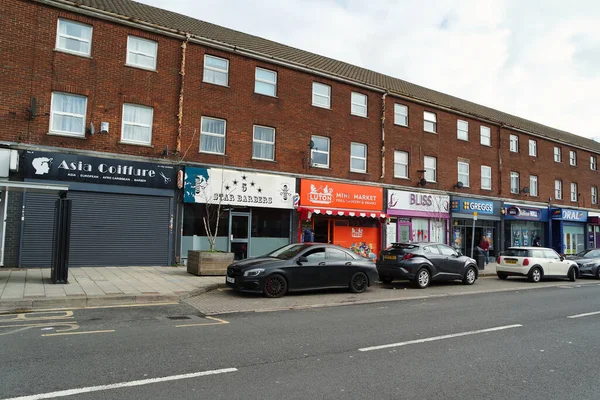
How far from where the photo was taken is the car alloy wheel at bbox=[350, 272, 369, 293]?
39.5ft

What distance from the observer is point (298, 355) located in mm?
5656

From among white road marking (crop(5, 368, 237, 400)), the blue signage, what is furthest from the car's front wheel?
white road marking (crop(5, 368, 237, 400))

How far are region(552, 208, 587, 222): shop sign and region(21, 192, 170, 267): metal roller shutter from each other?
26.8 m

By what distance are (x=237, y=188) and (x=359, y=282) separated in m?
7.41

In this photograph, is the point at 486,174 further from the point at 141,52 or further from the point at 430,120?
the point at 141,52

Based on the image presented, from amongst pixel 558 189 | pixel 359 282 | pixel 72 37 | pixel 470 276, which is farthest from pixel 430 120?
pixel 72 37

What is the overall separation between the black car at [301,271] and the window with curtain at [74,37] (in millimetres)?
10370

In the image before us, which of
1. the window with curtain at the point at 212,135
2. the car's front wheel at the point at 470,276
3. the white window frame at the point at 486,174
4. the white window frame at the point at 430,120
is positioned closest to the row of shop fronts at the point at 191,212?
the window with curtain at the point at 212,135

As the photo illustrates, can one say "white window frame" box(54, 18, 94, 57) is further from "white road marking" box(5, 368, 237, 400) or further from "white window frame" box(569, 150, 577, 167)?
"white window frame" box(569, 150, 577, 167)

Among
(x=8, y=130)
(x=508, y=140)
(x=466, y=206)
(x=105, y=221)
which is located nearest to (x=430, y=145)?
(x=466, y=206)

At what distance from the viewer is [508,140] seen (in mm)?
28766

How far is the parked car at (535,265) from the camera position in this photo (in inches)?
667

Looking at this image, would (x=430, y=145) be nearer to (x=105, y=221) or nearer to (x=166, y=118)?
(x=166, y=118)

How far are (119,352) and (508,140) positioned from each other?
29133 millimetres
